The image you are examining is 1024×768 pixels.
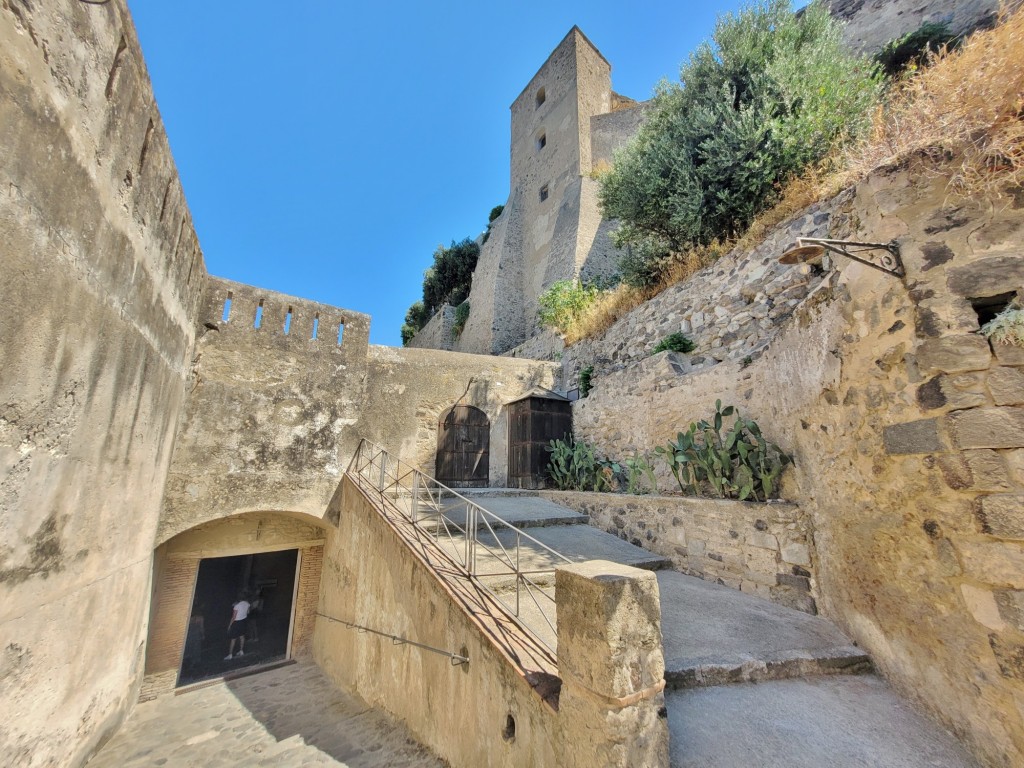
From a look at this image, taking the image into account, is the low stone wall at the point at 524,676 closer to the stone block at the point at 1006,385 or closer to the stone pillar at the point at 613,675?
Result: the stone pillar at the point at 613,675

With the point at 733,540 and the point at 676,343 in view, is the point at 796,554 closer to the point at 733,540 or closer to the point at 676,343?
the point at 733,540

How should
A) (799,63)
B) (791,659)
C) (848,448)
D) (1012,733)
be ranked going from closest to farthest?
(1012,733)
(791,659)
(848,448)
(799,63)

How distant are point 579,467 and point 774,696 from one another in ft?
16.5

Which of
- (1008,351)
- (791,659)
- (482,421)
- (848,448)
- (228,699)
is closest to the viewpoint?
(1008,351)

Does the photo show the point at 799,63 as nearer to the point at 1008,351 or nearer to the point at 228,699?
the point at 1008,351

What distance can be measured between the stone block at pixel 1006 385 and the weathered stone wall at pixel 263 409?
24.2 ft

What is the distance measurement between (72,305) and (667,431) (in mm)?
6626

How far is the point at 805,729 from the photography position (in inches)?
90.1

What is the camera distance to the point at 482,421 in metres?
9.11

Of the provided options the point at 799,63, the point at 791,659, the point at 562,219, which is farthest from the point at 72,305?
the point at 562,219

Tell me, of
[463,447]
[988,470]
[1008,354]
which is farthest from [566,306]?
[988,470]

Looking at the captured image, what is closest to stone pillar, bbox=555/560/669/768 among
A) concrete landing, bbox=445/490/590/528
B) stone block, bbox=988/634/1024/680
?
stone block, bbox=988/634/1024/680

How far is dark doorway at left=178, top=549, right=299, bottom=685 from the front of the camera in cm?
978

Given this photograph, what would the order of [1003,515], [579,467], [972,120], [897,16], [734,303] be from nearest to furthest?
[1003,515] < [972,120] < [734,303] < [579,467] < [897,16]
